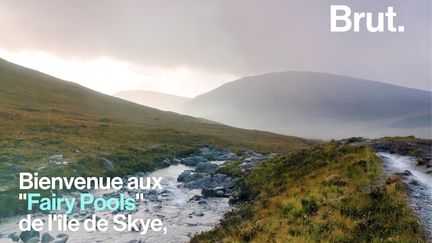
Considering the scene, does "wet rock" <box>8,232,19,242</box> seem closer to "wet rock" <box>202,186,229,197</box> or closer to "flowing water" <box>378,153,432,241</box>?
"wet rock" <box>202,186,229,197</box>

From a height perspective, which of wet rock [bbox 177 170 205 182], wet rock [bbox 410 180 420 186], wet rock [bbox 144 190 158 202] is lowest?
wet rock [bbox 144 190 158 202]

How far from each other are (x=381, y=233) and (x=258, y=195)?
14.9 meters

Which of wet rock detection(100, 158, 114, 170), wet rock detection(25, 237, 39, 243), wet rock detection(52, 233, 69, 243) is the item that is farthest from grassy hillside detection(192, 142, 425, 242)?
wet rock detection(100, 158, 114, 170)

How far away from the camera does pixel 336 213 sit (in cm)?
1580

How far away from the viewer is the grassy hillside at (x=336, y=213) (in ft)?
44.8

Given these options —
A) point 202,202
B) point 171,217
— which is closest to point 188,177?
point 202,202

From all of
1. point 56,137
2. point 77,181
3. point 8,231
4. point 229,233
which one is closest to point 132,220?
point 8,231

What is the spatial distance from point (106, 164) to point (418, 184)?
3127cm

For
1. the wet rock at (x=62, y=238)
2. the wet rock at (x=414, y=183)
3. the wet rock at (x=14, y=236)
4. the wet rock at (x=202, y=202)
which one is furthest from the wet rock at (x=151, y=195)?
the wet rock at (x=414, y=183)

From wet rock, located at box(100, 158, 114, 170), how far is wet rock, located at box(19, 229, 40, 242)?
67.5ft

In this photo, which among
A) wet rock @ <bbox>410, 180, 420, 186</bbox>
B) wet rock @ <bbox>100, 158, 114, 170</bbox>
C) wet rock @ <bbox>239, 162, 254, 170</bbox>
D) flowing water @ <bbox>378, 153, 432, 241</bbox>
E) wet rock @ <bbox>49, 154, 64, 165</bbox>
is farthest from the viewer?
wet rock @ <bbox>239, 162, 254, 170</bbox>

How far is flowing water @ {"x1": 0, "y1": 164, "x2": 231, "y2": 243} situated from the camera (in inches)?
819

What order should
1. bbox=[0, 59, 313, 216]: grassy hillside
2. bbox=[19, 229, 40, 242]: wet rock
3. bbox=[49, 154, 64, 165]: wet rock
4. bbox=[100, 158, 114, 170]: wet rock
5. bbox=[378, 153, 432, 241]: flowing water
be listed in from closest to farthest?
bbox=[378, 153, 432, 241]: flowing water < bbox=[19, 229, 40, 242]: wet rock < bbox=[0, 59, 313, 216]: grassy hillside < bbox=[49, 154, 64, 165]: wet rock < bbox=[100, 158, 114, 170]: wet rock

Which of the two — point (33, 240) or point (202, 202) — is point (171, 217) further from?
point (33, 240)
